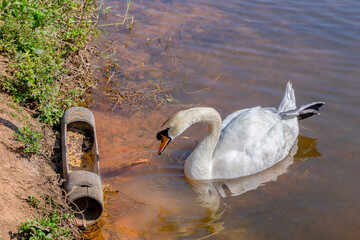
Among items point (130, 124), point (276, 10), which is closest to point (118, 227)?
point (130, 124)

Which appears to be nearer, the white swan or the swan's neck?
the white swan

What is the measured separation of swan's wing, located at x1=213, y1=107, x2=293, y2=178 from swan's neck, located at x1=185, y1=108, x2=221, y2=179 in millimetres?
165

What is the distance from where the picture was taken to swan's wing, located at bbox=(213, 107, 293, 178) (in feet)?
20.7

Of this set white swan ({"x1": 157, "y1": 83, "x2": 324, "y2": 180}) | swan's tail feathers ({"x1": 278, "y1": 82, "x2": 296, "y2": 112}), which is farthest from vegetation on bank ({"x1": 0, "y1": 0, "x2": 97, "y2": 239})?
swan's tail feathers ({"x1": 278, "y1": 82, "x2": 296, "y2": 112})

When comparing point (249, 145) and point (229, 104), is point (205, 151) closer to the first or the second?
point (249, 145)

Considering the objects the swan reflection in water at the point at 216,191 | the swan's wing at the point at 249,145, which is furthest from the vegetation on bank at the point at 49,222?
the swan's wing at the point at 249,145

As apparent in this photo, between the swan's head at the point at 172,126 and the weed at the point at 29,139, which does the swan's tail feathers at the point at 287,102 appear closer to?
the swan's head at the point at 172,126

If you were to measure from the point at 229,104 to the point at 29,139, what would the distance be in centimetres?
367

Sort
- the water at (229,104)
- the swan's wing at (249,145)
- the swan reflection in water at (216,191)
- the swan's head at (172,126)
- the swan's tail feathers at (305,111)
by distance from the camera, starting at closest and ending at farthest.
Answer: the swan reflection in water at (216,191) < the water at (229,104) < the swan's head at (172,126) < the swan's wing at (249,145) < the swan's tail feathers at (305,111)

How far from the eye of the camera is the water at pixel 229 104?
5619 millimetres

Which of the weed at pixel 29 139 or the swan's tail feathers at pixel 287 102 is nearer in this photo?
the weed at pixel 29 139

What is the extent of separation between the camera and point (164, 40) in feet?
31.6

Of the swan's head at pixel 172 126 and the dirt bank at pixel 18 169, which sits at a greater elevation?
the swan's head at pixel 172 126

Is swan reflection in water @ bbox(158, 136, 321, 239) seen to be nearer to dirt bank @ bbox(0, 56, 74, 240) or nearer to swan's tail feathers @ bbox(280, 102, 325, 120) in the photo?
swan's tail feathers @ bbox(280, 102, 325, 120)
